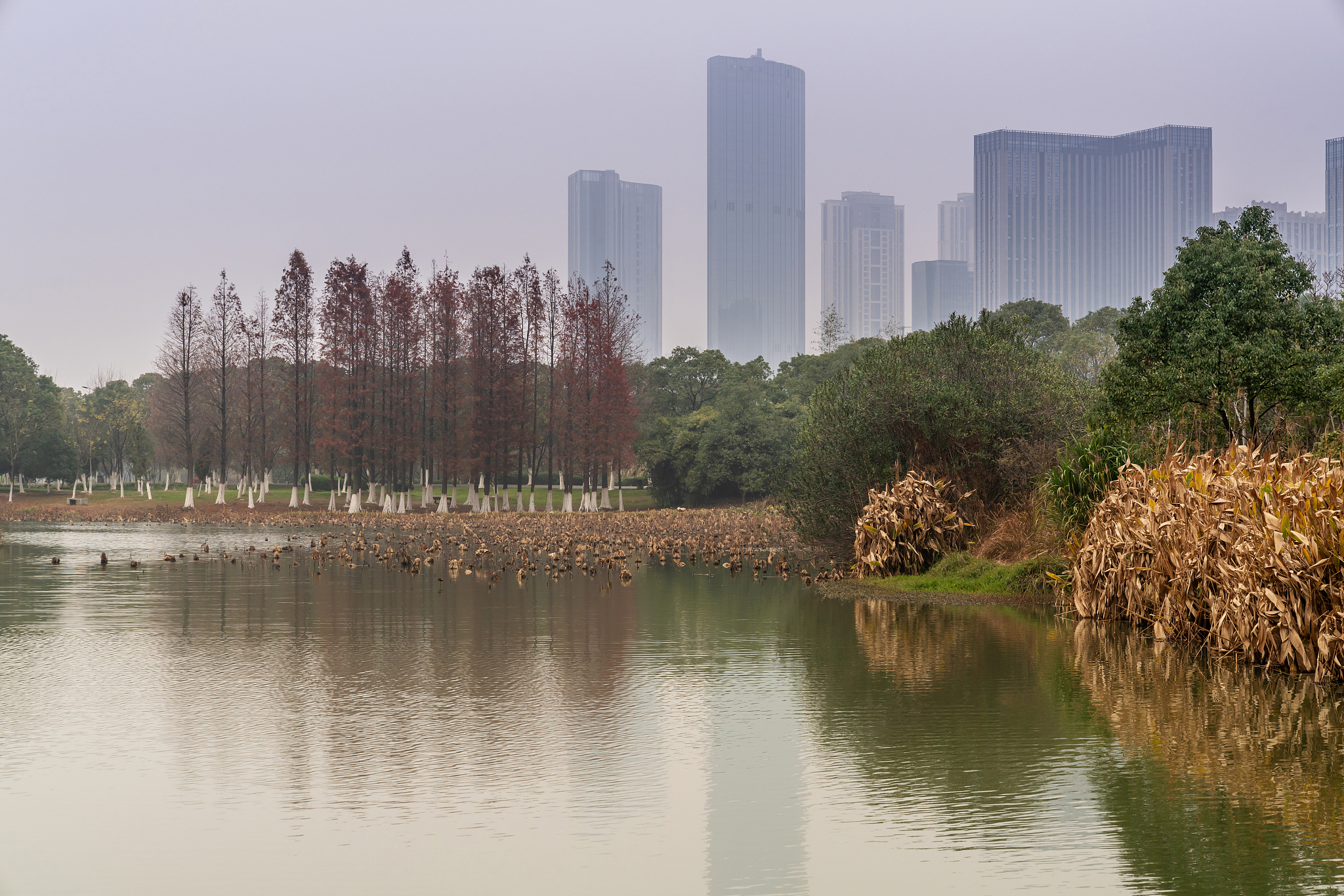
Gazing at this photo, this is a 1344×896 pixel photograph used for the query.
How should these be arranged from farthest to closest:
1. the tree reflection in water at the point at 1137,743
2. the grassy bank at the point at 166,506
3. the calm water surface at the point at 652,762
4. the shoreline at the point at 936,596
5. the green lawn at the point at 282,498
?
the green lawn at the point at 282,498
the grassy bank at the point at 166,506
the shoreline at the point at 936,596
the tree reflection in water at the point at 1137,743
the calm water surface at the point at 652,762

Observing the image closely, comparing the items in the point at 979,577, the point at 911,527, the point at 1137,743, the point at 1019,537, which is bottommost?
the point at 1137,743

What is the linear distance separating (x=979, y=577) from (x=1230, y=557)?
366 inches

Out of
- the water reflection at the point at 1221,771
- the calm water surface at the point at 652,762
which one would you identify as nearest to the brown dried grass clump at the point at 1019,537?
the calm water surface at the point at 652,762

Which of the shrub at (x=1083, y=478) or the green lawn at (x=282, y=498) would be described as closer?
the shrub at (x=1083, y=478)

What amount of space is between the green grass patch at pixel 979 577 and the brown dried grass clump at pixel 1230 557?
9.18 ft

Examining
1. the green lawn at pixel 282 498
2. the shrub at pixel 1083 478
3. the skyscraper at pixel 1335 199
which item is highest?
the skyscraper at pixel 1335 199

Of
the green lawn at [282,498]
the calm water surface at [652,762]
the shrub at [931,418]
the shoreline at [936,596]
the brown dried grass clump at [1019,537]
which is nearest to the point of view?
the calm water surface at [652,762]

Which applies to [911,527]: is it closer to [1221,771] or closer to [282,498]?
[1221,771]

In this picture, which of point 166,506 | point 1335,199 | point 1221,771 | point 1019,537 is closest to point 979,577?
point 1019,537

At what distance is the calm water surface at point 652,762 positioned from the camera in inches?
313

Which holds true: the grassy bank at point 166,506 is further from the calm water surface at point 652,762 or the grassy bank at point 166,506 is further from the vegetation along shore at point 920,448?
the calm water surface at point 652,762

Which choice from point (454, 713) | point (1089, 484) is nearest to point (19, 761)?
point (454, 713)

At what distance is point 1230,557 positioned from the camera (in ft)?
51.9

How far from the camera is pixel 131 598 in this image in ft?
80.7
